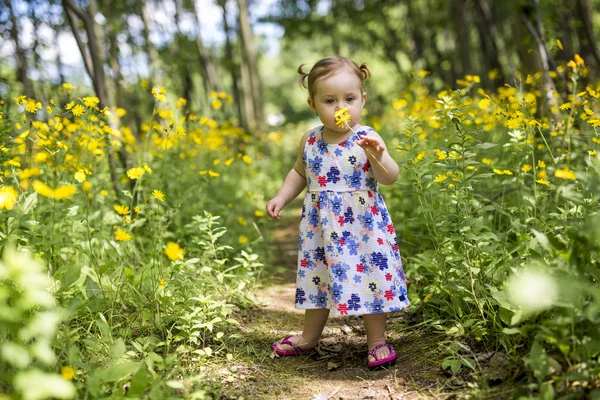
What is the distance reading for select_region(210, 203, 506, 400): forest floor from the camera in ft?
6.63

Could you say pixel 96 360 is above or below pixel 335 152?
below

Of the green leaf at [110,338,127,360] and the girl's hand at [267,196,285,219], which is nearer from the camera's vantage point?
the green leaf at [110,338,127,360]

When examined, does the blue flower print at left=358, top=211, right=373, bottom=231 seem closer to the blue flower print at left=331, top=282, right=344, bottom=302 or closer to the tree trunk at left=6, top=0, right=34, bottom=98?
the blue flower print at left=331, top=282, right=344, bottom=302

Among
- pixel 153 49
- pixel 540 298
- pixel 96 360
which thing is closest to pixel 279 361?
pixel 96 360

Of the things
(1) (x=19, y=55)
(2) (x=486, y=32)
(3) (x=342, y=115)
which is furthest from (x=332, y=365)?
(2) (x=486, y=32)

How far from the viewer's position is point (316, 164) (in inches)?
94.6

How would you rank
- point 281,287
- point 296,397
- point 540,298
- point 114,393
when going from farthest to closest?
point 281,287 < point 296,397 < point 114,393 < point 540,298

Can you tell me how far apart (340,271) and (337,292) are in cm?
9

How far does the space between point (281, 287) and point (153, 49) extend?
7984 millimetres

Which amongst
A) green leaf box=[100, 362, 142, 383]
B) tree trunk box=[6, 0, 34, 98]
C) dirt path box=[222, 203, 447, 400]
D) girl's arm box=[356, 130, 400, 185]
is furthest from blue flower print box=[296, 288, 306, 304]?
tree trunk box=[6, 0, 34, 98]

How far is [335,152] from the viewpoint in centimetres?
237

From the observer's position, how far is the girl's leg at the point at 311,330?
8.16 ft

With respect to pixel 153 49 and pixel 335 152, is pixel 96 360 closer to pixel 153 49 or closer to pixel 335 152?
pixel 335 152

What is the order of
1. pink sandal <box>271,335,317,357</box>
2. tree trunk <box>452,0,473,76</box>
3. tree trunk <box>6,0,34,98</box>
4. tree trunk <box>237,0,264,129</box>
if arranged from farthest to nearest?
tree trunk <box>237,0,264,129</box>
tree trunk <box>452,0,473,76</box>
tree trunk <box>6,0,34,98</box>
pink sandal <box>271,335,317,357</box>
